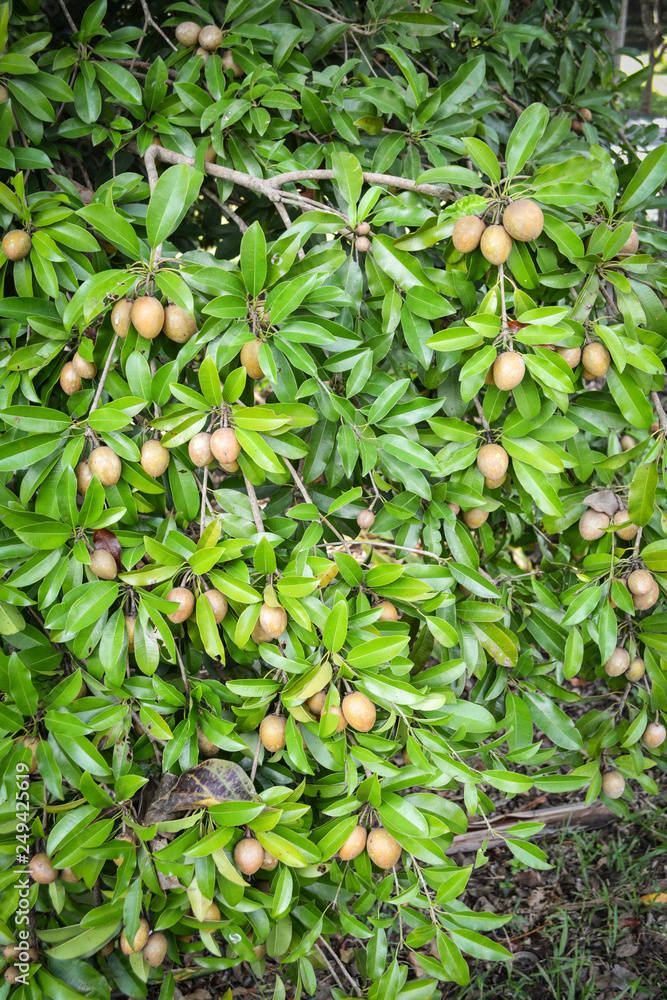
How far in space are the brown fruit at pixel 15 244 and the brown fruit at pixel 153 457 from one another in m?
0.41

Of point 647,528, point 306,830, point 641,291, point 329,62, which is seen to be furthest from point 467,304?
point 329,62

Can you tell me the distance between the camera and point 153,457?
1145 millimetres

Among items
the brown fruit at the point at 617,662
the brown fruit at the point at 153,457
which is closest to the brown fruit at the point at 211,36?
the brown fruit at the point at 153,457

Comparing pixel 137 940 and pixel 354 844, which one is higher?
pixel 354 844

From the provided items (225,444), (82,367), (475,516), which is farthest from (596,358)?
(82,367)

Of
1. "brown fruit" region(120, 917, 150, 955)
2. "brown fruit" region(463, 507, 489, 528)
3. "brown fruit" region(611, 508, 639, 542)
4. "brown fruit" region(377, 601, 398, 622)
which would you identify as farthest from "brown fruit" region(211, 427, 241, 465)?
"brown fruit" region(120, 917, 150, 955)

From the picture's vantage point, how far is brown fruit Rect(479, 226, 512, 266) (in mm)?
1104

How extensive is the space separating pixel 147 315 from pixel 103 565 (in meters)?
0.38

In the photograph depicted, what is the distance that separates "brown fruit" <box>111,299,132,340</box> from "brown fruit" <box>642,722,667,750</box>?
1172 mm

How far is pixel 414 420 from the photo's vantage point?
47.5 inches

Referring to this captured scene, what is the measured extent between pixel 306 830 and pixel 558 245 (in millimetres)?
984

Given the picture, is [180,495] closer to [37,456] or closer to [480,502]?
[37,456]

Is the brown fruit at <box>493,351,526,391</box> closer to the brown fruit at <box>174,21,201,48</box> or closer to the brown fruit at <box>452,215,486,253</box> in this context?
the brown fruit at <box>452,215,486,253</box>

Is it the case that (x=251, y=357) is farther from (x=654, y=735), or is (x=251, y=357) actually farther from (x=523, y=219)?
(x=654, y=735)
